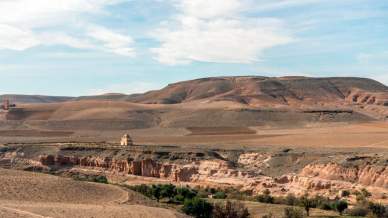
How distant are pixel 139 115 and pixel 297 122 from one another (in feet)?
107

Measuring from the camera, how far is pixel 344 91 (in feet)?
632

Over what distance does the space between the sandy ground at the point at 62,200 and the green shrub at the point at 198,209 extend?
2.73 meters

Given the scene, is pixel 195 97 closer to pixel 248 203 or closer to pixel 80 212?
pixel 248 203

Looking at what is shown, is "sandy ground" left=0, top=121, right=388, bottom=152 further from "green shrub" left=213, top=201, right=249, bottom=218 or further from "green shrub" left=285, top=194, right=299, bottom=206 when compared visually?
"green shrub" left=213, top=201, right=249, bottom=218

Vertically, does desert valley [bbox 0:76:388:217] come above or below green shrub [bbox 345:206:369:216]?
above

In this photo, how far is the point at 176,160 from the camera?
5669 centimetres

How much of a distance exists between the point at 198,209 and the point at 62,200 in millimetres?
7720

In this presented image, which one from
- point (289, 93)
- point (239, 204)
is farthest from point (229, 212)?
point (289, 93)

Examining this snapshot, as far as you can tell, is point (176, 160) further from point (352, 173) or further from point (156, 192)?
point (352, 173)

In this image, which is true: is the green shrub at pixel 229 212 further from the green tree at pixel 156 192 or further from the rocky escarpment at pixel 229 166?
the rocky escarpment at pixel 229 166

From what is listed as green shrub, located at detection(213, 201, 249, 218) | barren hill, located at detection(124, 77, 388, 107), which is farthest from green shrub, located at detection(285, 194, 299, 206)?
barren hill, located at detection(124, 77, 388, 107)

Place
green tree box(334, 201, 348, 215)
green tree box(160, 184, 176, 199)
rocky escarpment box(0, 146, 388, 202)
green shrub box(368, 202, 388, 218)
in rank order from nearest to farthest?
green shrub box(368, 202, 388, 218) → green tree box(334, 201, 348, 215) → green tree box(160, 184, 176, 199) → rocky escarpment box(0, 146, 388, 202)

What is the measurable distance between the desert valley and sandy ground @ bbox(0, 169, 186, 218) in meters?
0.05

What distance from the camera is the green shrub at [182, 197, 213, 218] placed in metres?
32.8
